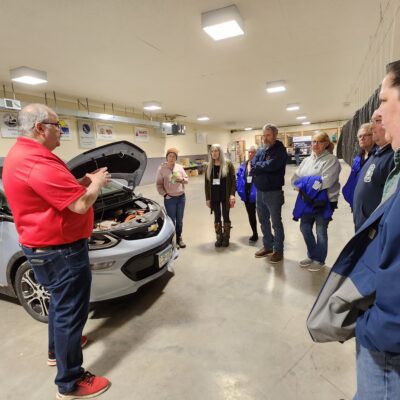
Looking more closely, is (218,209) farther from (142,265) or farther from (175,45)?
(175,45)

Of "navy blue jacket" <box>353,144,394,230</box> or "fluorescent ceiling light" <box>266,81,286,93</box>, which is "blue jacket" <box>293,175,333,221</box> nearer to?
"navy blue jacket" <box>353,144,394,230</box>

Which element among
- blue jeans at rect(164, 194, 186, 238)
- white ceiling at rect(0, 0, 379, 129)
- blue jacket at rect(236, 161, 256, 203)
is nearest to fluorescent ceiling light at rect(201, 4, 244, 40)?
white ceiling at rect(0, 0, 379, 129)

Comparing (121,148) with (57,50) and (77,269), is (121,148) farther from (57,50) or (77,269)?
(57,50)

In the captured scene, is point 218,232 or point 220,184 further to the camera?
point 218,232

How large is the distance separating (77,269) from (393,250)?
147 cm

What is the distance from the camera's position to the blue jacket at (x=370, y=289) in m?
0.67

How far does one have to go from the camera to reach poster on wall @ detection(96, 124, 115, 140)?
941 centimetres

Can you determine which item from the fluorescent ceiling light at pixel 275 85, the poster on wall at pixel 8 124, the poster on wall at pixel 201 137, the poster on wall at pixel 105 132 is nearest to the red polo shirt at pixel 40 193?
→ the poster on wall at pixel 8 124

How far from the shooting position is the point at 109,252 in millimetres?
2178

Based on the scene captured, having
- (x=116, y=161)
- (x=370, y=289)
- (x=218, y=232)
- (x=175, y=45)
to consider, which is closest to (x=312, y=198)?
(x=218, y=232)

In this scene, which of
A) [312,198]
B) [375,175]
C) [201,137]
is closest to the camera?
[375,175]

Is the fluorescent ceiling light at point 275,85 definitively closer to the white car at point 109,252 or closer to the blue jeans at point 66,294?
the white car at point 109,252

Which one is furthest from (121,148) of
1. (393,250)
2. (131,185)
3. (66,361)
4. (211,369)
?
(393,250)

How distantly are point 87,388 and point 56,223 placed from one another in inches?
39.7
